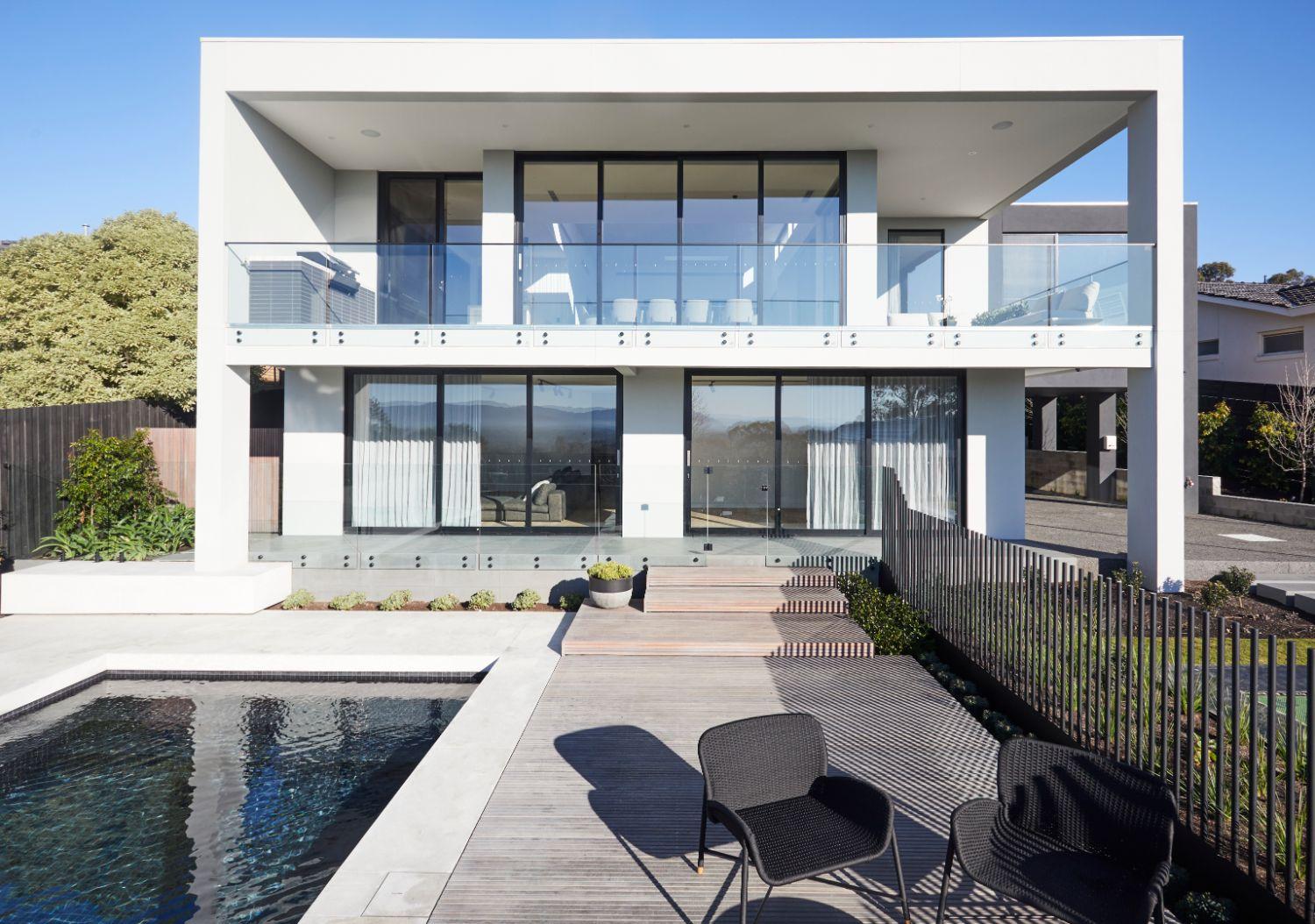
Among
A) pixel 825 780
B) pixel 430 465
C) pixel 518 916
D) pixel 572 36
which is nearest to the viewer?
pixel 518 916

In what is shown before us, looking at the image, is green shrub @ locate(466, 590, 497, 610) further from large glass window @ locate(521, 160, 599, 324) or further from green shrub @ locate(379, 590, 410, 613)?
large glass window @ locate(521, 160, 599, 324)

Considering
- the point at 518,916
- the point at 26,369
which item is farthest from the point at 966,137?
the point at 26,369

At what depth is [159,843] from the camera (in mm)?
4691

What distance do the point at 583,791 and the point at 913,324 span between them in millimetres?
8524

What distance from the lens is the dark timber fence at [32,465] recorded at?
37.5 ft

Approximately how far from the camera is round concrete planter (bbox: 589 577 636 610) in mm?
9508

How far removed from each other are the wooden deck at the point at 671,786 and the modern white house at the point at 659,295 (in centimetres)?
400

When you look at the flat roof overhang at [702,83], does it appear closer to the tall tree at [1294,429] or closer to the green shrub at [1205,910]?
the green shrub at [1205,910]

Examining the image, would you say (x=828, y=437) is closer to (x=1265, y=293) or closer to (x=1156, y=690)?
(x=1156, y=690)

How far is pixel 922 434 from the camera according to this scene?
1297 cm

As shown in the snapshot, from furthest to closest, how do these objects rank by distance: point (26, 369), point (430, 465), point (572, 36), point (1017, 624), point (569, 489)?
1. point (26, 369)
2. point (430, 465)
3. point (569, 489)
4. point (572, 36)
5. point (1017, 624)

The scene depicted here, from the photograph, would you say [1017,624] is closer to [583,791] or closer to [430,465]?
[583,791]

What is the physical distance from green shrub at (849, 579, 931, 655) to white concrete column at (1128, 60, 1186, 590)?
3952 millimetres

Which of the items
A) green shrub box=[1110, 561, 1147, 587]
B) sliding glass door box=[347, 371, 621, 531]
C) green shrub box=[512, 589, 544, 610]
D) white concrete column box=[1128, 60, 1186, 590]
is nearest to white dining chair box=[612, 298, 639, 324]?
sliding glass door box=[347, 371, 621, 531]
